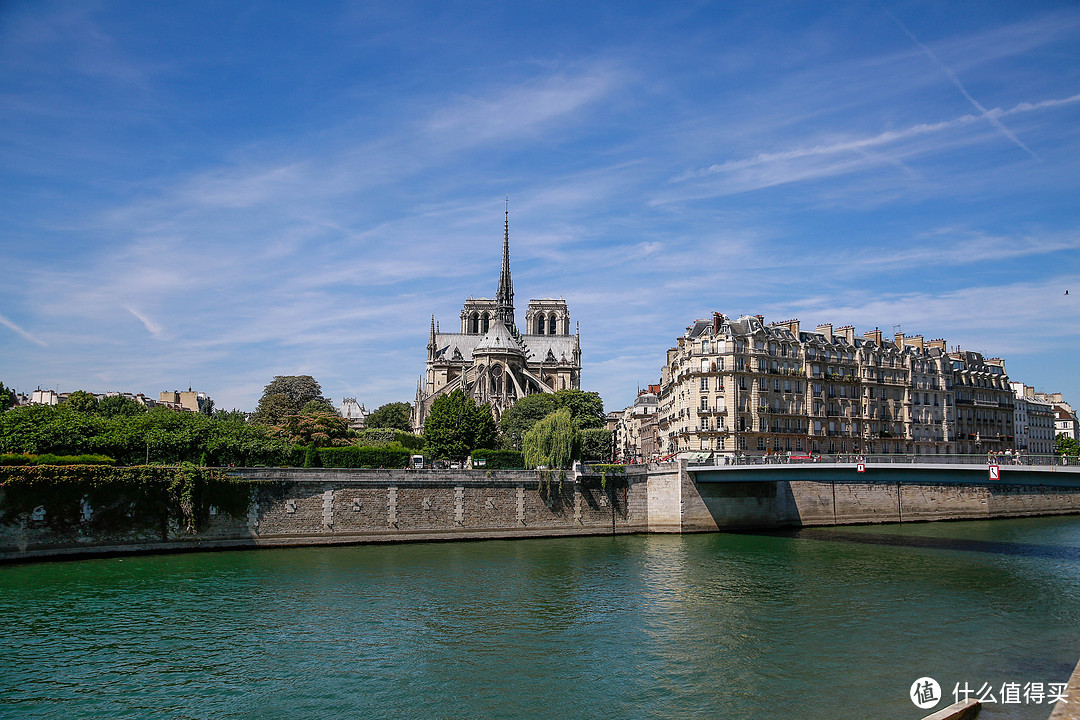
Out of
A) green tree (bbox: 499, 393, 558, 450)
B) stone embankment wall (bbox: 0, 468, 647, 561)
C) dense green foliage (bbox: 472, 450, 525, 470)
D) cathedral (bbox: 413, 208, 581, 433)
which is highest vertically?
cathedral (bbox: 413, 208, 581, 433)

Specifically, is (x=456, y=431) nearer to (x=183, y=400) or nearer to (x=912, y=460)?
(x=912, y=460)

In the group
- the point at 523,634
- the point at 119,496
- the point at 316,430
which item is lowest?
the point at 523,634

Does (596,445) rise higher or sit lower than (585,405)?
lower

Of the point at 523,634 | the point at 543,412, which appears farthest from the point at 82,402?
the point at 523,634

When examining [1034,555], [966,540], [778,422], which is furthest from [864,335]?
[1034,555]

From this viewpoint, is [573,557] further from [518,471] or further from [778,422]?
[778,422]

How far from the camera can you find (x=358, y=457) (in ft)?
161

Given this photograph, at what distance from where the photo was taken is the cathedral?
355 feet

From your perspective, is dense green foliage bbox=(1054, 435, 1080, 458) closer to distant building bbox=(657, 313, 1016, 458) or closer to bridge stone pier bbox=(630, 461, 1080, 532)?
distant building bbox=(657, 313, 1016, 458)

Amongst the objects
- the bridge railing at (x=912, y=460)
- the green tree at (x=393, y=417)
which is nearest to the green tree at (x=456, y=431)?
the bridge railing at (x=912, y=460)

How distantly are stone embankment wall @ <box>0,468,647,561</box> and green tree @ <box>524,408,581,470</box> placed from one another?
2.62 m

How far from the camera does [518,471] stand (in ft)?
156

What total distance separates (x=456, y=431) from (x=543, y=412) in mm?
20338

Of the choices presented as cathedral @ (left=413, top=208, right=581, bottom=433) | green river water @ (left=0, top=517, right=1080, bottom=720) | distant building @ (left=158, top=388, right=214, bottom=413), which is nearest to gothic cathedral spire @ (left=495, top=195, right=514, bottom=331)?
cathedral @ (left=413, top=208, right=581, bottom=433)
